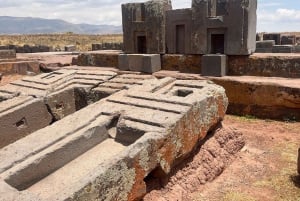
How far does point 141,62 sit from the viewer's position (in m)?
9.51

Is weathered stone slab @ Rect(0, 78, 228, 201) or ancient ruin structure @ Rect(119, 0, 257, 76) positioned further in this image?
ancient ruin structure @ Rect(119, 0, 257, 76)

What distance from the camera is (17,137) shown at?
221 inches

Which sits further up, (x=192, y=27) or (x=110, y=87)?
(x=192, y=27)

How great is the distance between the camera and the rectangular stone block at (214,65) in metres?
8.37

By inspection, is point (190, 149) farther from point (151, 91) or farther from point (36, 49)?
point (36, 49)

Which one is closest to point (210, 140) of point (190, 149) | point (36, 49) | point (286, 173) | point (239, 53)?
point (190, 149)

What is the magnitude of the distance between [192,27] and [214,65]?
1.38 m

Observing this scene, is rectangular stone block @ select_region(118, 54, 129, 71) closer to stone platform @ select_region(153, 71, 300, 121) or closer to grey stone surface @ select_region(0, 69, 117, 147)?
grey stone surface @ select_region(0, 69, 117, 147)

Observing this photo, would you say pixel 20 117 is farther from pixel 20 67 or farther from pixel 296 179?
pixel 20 67

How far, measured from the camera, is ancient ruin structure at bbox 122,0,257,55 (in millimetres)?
8391

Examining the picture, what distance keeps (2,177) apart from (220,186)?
9.04ft

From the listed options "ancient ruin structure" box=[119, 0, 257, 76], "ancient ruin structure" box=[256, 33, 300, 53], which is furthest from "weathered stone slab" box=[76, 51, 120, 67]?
"ancient ruin structure" box=[256, 33, 300, 53]

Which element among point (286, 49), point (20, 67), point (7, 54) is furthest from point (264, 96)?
point (7, 54)

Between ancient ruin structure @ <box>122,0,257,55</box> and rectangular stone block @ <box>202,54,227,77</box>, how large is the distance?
435mm
